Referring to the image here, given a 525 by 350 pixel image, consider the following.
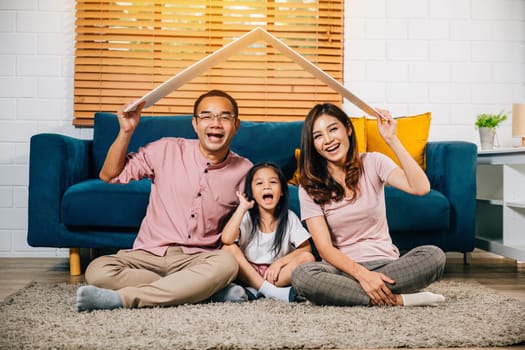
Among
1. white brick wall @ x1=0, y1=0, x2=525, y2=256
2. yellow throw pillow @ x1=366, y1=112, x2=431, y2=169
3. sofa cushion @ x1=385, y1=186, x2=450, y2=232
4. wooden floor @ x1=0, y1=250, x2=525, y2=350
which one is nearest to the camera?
wooden floor @ x1=0, y1=250, x2=525, y2=350

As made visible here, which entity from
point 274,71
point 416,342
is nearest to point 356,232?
point 416,342

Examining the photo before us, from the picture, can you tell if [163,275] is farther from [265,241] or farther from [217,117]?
[217,117]

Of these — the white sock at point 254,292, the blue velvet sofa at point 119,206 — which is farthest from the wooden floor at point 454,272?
the white sock at point 254,292

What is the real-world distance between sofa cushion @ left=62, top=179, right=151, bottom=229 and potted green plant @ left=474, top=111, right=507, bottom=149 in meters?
1.98

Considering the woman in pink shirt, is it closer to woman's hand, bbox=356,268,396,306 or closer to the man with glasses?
woman's hand, bbox=356,268,396,306

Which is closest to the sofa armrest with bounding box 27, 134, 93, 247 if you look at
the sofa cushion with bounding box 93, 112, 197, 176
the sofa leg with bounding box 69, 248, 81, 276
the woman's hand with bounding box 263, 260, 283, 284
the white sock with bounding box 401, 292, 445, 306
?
the sofa leg with bounding box 69, 248, 81, 276

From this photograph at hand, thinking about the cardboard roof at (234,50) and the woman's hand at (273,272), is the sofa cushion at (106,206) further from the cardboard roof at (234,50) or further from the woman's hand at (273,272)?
the woman's hand at (273,272)

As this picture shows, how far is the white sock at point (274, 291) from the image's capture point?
183cm

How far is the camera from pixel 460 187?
241cm

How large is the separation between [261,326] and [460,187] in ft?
4.51

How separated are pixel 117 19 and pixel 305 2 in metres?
1.16

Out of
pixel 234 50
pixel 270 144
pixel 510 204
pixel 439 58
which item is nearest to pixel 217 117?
pixel 234 50

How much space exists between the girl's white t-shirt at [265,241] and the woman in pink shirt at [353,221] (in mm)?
153

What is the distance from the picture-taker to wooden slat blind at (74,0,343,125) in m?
3.15
